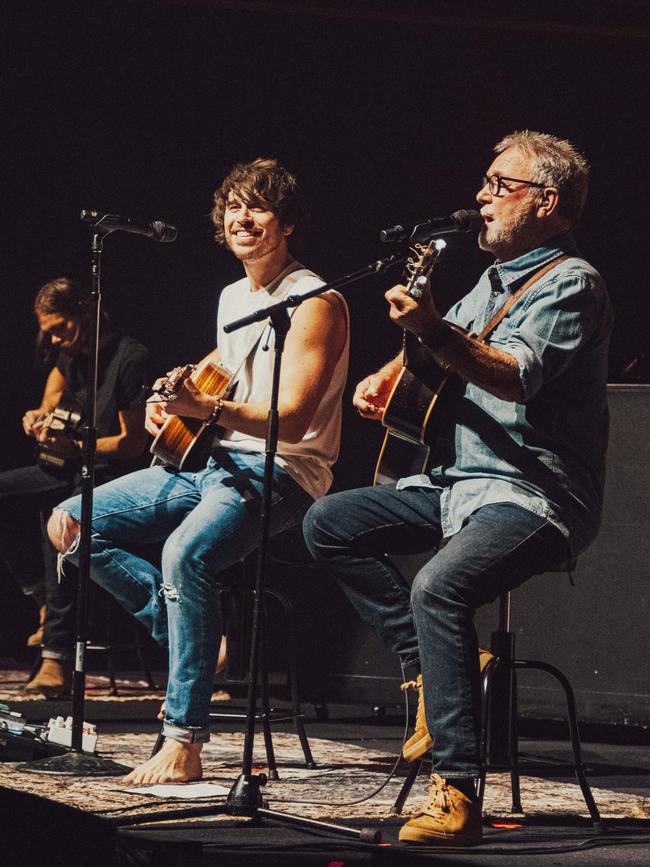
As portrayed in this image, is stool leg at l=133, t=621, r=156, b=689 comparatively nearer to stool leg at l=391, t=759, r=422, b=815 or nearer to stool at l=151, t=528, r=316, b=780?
stool at l=151, t=528, r=316, b=780

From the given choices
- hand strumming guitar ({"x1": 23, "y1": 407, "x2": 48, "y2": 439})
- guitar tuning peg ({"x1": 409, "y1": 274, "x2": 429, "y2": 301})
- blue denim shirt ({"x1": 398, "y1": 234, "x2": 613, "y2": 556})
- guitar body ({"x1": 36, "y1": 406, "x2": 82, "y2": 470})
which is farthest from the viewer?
hand strumming guitar ({"x1": 23, "y1": 407, "x2": 48, "y2": 439})

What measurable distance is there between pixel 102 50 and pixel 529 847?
504cm

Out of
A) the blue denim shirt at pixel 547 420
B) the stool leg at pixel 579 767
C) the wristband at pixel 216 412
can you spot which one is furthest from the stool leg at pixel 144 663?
the blue denim shirt at pixel 547 420

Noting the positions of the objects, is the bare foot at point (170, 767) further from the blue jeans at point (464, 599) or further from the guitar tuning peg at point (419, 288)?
the guitar tuning peg at point (419, 288)

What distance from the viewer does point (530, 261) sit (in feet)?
11.1

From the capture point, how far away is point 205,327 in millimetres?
7020

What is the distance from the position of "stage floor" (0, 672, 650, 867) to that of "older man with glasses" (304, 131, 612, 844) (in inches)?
7.4

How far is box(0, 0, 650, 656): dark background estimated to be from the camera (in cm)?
640

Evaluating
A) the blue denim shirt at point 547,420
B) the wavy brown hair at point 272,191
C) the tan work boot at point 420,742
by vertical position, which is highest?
the wavy brown hair at point 272,191

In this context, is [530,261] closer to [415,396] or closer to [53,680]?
[415,396]

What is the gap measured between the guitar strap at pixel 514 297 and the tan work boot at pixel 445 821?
3.60 feet

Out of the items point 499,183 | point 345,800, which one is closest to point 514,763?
point 345,800

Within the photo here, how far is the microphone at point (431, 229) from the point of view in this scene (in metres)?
3.09

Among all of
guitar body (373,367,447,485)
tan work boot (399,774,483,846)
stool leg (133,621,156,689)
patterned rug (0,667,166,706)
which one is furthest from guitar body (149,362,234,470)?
stool leg (133,621,156,689)
